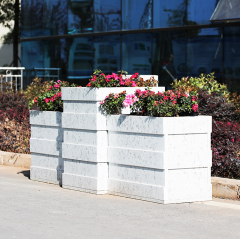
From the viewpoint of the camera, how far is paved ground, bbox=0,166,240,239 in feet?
17.8

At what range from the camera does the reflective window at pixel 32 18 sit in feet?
66.8

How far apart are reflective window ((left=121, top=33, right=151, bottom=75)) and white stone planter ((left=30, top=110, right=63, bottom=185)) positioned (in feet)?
27.8

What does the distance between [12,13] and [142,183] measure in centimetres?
2396

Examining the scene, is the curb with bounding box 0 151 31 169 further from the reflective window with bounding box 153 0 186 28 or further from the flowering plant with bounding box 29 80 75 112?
the reflective window with bounding box 153 0 186 28

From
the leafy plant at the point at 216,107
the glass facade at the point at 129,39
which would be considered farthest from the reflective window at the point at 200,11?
the leafy plant at the point at 216,107

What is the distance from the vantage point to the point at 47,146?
855cm

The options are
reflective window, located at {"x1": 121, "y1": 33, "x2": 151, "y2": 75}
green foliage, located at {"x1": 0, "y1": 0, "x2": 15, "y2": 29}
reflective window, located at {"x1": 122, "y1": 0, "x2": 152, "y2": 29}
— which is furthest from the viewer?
green foliage, located at {"x1": 0, "y1": 0, "x2": 15, "y2": 29}

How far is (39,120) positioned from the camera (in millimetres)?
8648

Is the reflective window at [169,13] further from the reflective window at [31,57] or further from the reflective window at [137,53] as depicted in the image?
the reflective window at [31,57]

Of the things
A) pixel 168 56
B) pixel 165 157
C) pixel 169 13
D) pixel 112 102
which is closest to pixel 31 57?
pixel 168 56

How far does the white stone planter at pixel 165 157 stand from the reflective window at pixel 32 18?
14.0 m

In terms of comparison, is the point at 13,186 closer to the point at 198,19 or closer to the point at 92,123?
the point at 92,123

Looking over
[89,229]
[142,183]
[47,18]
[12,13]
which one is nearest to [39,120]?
[142,183]

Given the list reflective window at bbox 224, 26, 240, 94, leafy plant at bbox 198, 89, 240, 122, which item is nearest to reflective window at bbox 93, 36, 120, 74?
reflective window at bbox 224, 26, 240, 94
